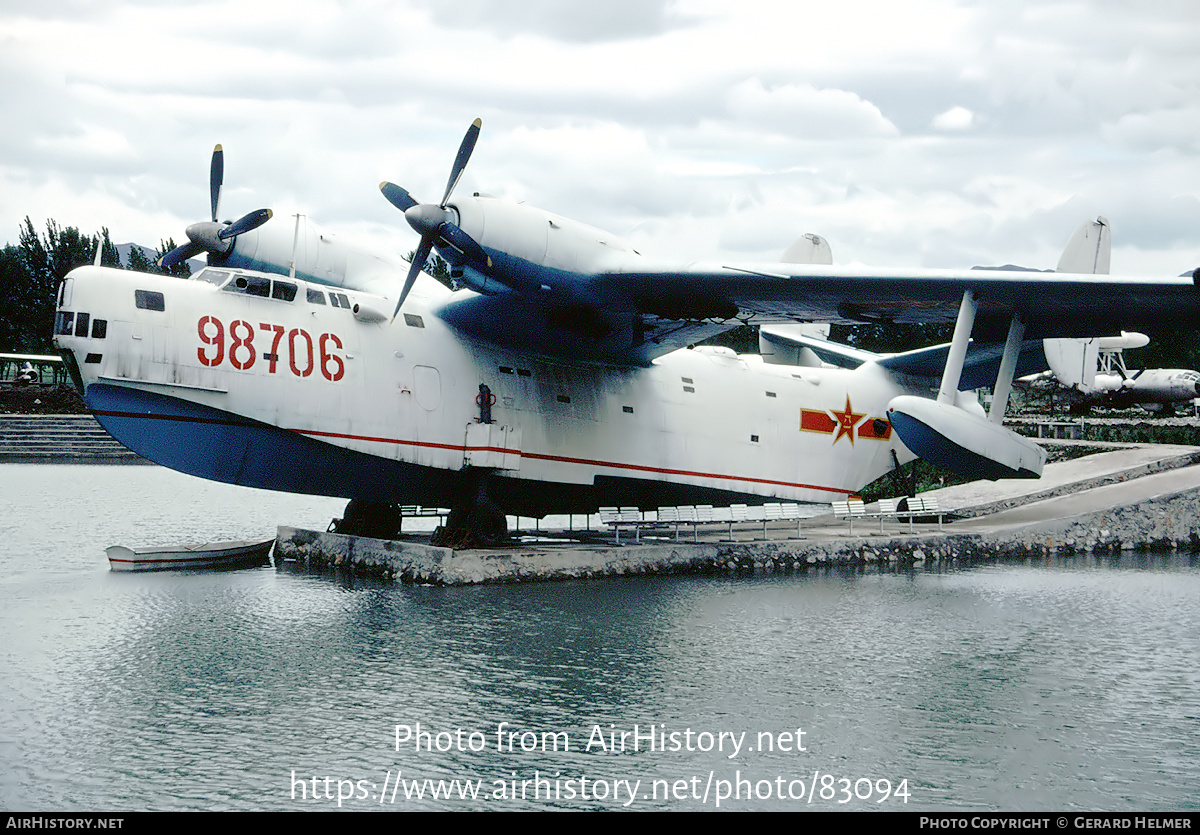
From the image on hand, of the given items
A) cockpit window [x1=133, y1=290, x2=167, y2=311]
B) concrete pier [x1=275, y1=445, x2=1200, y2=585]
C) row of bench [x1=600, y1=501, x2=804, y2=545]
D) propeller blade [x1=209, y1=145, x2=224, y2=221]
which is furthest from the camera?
row of bench [x1=600, y1=501, x2=804, y2=545]

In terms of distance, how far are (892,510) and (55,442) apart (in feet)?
148

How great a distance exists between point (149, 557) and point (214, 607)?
14.2ft

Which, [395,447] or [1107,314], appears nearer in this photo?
[395,447]

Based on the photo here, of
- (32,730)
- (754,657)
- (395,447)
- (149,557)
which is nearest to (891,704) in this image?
(754,657)

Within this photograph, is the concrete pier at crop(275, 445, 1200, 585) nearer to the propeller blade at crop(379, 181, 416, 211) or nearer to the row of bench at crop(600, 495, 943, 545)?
the row of bench at crop(600, 495, 943, 545)

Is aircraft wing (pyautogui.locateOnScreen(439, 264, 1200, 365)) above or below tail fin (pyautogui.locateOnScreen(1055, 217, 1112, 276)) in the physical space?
below

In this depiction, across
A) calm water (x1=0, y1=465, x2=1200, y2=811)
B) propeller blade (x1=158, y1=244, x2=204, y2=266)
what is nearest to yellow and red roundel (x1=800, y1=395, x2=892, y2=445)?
calm water (x1=0, y1=465, x2=1200, y2=811)

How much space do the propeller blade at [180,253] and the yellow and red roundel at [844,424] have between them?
1246cm

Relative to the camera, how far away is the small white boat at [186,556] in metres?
19.8

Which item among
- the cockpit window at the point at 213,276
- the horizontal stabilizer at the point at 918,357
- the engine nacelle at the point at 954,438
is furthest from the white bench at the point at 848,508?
the cockpit window at the point at 213,276

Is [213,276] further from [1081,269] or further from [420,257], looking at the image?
[1081,269]

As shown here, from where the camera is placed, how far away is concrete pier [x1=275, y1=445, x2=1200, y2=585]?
18609 mm

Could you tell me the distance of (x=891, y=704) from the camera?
11258 millimetres
